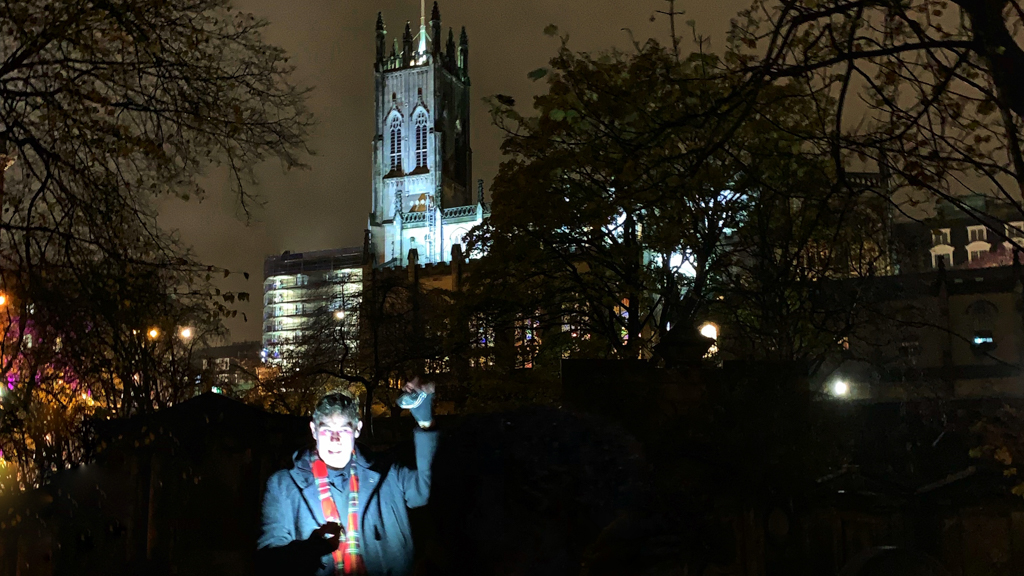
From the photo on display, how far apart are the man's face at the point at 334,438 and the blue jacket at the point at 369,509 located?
0.15m

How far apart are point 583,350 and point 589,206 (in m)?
3.32

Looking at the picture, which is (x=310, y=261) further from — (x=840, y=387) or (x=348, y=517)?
(x=348, y=517)

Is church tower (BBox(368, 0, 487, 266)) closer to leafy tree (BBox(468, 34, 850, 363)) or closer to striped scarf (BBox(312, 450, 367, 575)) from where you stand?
leafy tree (BBox(468, 34, 850, 363))

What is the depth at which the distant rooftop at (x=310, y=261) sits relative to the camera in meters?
139

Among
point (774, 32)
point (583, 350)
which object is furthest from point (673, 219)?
point (774, 32)

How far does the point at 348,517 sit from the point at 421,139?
4732 inches

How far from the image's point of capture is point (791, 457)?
10.2 m

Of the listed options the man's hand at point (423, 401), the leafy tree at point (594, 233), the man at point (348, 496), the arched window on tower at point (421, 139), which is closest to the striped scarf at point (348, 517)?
the man at point (348, 496)

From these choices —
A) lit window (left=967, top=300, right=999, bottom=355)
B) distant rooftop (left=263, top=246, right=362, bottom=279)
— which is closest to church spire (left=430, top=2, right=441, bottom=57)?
distant rooftop (left=263, top=246, right=362, bottom=279)

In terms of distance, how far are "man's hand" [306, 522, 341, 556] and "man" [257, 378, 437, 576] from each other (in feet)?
0.21

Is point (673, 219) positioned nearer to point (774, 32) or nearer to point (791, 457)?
point (791, 457)

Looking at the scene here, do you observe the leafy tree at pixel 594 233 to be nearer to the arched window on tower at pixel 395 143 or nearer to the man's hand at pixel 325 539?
the man's hand at pixel 325 539

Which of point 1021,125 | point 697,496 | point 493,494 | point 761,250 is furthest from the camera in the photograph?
point 761,250

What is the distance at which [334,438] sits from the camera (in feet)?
22.3
